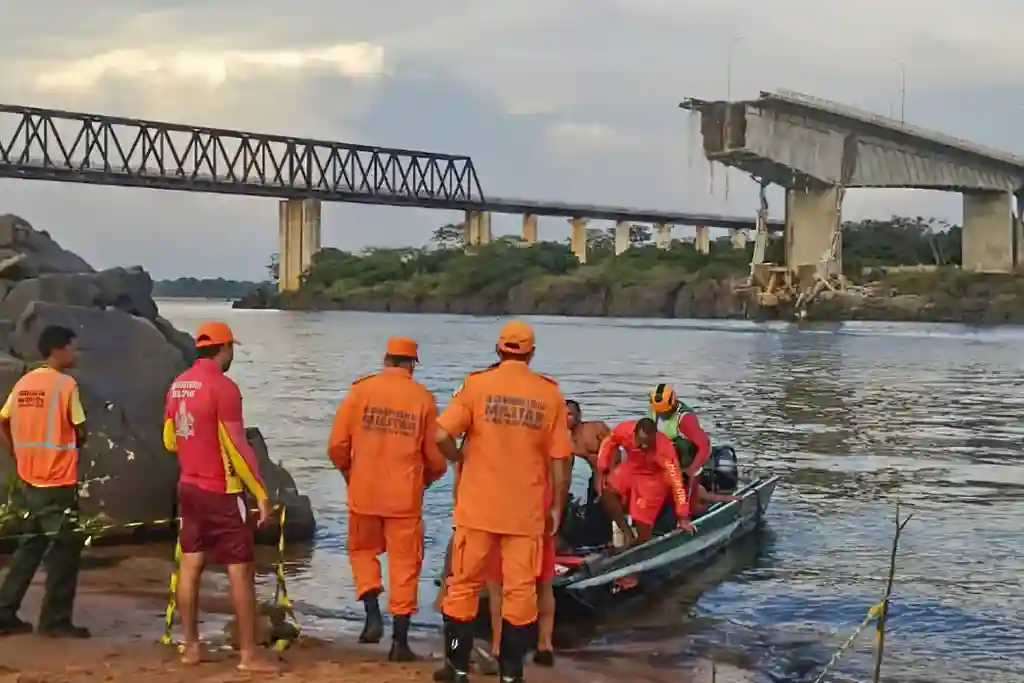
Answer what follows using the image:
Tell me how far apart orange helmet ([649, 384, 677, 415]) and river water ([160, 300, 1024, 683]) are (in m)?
1.08

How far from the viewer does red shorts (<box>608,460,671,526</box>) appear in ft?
39.0

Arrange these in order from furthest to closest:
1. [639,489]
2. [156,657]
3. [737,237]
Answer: [737,237] < [639,489] < [156,657]

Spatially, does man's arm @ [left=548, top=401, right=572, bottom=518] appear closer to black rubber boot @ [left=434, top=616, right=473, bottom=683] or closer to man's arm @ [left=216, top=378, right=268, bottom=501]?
black rubber boot @ [left=434, top=616, right=473, bottom=683]

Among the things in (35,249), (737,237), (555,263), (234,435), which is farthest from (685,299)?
(234,435)

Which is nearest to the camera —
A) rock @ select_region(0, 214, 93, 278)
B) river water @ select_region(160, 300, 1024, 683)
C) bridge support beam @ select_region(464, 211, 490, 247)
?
river water @ select_region(160, 300, 1024, 683)

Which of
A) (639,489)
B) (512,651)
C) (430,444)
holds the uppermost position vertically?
(430,444)

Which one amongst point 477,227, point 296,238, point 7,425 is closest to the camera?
point 7,425

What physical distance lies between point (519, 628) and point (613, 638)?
365 cm

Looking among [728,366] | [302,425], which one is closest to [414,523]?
[302,425]

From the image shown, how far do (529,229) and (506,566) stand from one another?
139326 millimetres

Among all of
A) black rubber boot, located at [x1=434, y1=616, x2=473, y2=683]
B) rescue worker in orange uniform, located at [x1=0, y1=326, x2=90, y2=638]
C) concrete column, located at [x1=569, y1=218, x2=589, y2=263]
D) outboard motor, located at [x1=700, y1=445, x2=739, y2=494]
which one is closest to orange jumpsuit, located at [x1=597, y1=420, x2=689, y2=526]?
outboard motor, located at [x1=700, y1=445, x2=739, y2=494]

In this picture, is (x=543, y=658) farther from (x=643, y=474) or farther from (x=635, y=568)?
(x=643, y=474)

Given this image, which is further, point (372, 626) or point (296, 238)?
point (296, 238)

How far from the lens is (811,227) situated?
96.0 meters
